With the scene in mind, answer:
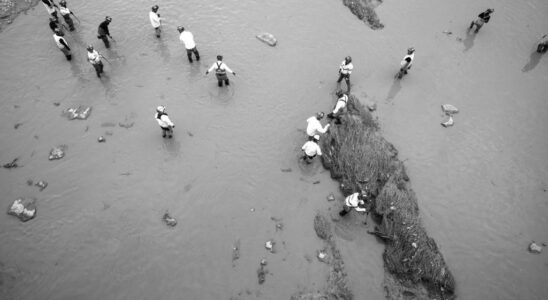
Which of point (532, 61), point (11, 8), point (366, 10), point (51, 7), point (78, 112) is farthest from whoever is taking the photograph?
point (366, 10)

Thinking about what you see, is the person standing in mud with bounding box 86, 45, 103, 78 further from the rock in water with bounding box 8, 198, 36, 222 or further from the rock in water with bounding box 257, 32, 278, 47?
the rock in water with bounding box 257, 32, 278, 47

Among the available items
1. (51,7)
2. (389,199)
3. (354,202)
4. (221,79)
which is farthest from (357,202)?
(51,7)

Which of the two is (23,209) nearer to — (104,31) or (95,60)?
(95,60)

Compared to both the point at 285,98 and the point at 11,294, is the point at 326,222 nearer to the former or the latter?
the point at 285,98

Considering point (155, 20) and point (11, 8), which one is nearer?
point (155, 20)

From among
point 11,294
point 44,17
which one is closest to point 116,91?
point 44,17

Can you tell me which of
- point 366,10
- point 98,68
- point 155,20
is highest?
point 366,10

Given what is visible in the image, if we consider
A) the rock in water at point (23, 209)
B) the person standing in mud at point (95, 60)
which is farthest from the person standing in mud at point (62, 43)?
the rock in water at point (23, 209)
